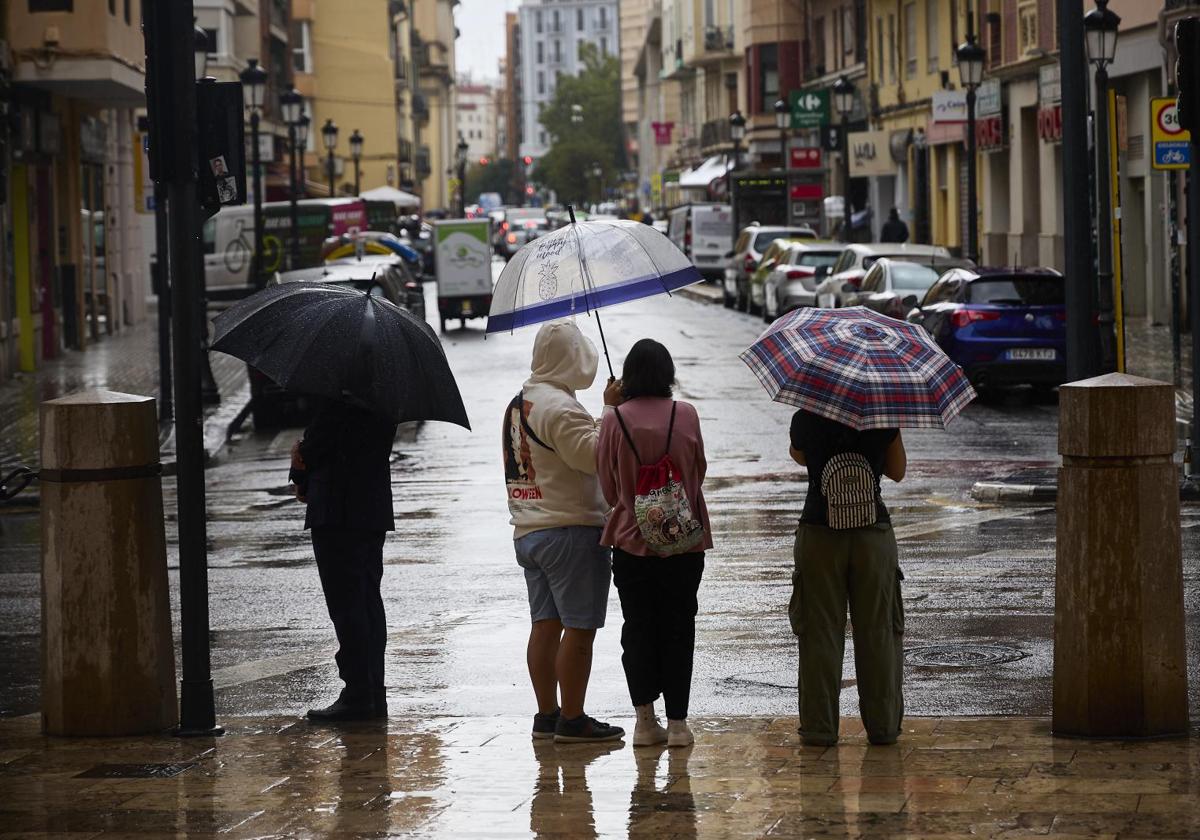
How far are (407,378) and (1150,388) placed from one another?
284 cm

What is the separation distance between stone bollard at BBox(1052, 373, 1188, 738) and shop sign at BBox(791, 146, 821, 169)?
5155 centimetres

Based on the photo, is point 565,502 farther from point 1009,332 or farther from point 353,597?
point 1009,332

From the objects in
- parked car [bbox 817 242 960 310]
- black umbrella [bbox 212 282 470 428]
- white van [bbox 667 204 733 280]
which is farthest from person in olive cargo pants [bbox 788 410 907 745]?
white van [bbox 667 204 733 280]

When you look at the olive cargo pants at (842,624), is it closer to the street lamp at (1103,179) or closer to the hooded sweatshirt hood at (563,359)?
the hooded sweatshirt hood at (563,359)

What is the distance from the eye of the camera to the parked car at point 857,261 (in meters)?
30.7

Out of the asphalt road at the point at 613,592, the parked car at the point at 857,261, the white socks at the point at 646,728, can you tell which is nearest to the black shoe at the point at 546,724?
the white socks at the point at 646,728

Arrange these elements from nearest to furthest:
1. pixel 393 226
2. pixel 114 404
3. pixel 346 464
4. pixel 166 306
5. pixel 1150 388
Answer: pixel 1150 388 < pixel 114 404 < pixel 346 464 < pixel 166 306 < pixel 393 226

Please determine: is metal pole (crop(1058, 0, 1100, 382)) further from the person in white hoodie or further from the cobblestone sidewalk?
the cobblestone sidewalk

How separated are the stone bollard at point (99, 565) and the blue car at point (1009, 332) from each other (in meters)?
15.8

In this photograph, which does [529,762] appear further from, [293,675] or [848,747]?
[293,675]

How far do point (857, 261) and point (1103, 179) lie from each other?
13856 millimetres

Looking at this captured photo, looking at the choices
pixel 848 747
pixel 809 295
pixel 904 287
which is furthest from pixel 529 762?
pixel 809 295

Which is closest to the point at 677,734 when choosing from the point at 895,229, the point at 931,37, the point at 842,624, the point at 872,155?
the point at 842,624

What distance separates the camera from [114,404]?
307 inches
